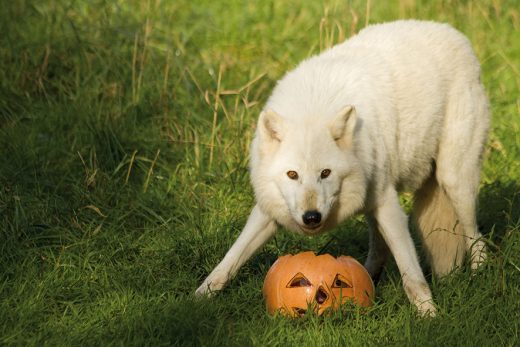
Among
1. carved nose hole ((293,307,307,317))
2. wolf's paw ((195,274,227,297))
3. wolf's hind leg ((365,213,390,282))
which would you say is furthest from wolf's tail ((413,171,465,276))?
wolf's paw ((195,274,227,297))

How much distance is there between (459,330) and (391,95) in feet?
5.16

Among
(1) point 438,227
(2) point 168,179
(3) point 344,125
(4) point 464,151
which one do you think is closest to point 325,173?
(3) point 344,125

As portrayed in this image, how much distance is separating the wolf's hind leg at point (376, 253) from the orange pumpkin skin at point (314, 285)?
3.96 ft

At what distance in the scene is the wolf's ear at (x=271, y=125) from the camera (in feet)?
16.9

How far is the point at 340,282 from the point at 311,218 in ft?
1.35

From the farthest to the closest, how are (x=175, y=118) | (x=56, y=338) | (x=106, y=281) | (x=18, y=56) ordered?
(x=18, y=56)
(x=175, y=118)
(x=106, y=281)
(x=56, y=338)

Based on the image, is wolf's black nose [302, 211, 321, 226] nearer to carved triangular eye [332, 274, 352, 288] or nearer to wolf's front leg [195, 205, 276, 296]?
carved triangular eye [332, 274, 352, 288]

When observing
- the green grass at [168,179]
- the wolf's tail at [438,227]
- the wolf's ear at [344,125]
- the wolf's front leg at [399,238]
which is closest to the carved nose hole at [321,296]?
the green grass at [168,179]

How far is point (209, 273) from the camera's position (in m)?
5.80

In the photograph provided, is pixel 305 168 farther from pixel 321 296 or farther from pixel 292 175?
pixel 321 296

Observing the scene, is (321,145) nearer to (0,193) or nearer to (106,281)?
(106,281)

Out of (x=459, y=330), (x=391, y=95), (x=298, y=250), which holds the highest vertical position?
(x=391, y=95)

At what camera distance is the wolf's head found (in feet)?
16.4

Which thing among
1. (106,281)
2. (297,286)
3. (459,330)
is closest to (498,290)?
(459,330)
